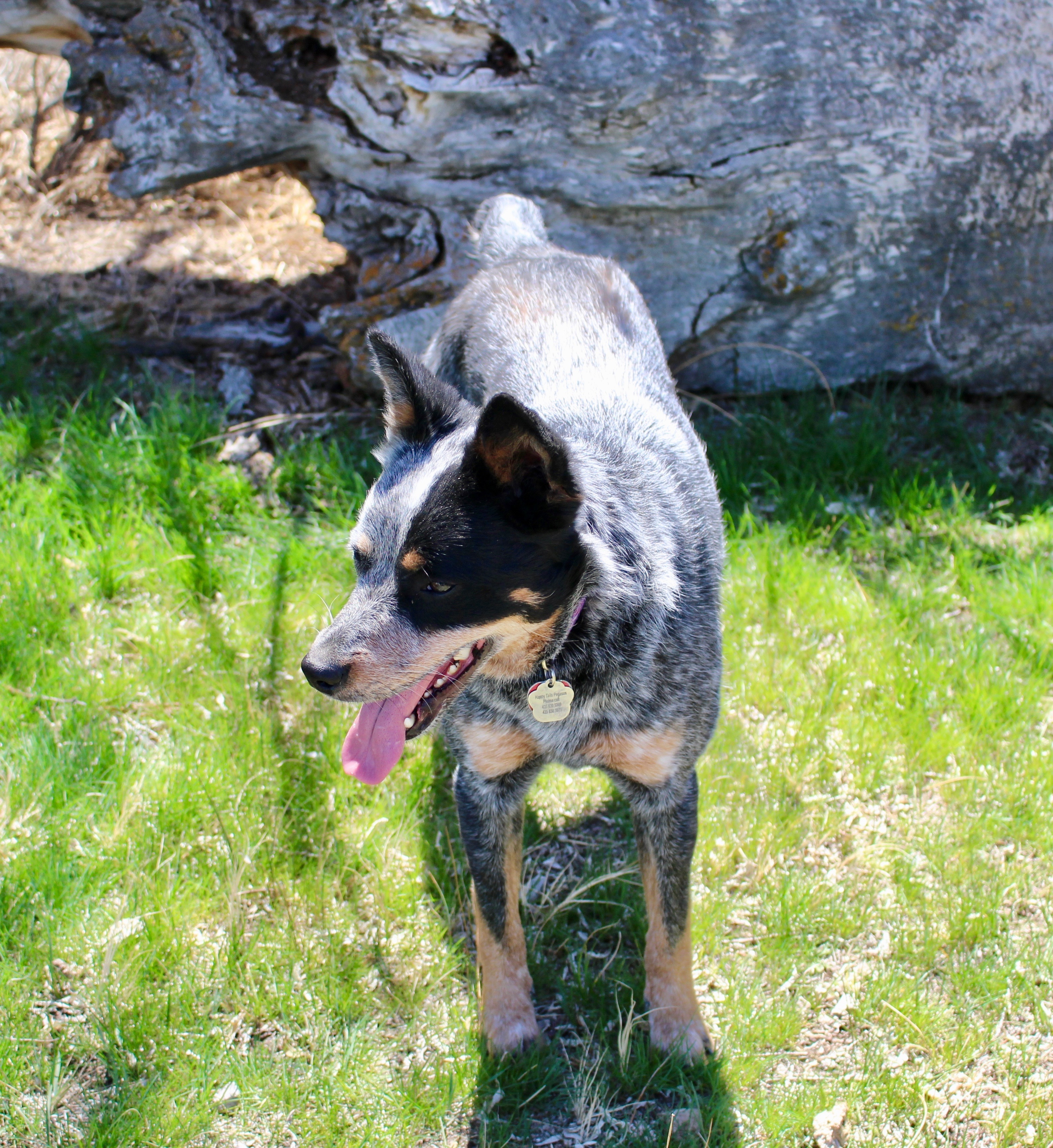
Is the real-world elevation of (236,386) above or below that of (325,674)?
below

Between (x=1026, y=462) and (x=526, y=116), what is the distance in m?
2.75

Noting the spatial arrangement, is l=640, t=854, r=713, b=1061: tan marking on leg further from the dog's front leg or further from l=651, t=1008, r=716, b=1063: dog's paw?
the dog's front leg

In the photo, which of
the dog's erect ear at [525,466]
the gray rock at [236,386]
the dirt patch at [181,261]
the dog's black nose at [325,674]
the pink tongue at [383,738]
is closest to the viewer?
the dog's erect ear at [525,466]

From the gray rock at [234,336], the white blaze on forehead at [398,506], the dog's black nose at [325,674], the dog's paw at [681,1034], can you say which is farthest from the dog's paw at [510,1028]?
the gray rock at [234,336]

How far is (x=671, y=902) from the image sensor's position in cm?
268

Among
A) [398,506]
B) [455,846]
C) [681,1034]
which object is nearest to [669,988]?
[681,1034]

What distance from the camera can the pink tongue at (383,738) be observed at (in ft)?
7.66

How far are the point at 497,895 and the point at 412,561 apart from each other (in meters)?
1.02

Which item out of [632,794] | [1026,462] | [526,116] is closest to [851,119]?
[526,116]

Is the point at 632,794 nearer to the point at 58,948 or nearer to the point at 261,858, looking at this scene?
the point at 261,858

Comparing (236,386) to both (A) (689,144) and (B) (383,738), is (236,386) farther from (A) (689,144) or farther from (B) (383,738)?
(B) (383,738)

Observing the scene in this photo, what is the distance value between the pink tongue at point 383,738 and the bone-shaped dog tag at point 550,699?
10.0 inches

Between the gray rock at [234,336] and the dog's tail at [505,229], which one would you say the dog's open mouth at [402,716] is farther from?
the gray rock at [234,336]

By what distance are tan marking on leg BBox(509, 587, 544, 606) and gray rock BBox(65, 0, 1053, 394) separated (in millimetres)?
2776
